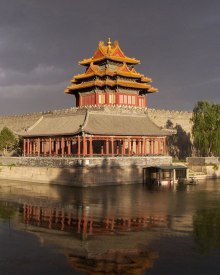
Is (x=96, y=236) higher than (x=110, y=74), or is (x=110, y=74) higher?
(x=110, y=74)

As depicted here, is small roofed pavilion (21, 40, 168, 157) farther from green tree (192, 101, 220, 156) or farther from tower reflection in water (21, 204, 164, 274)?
tower reflection in water (21, 204, 164, 274)

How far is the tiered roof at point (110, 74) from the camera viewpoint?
175ft

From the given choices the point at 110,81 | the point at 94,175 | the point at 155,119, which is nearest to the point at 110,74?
the point at 110,81

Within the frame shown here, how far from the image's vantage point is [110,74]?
53125 millimetres

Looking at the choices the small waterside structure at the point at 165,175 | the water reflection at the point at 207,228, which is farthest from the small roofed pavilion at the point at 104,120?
the water reflection at the point at 207,228

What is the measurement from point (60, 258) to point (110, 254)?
6.52 feet

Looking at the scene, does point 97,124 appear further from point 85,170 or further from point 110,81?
point 110,81

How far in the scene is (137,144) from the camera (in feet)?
152

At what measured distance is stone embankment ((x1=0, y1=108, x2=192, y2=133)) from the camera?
196 ft

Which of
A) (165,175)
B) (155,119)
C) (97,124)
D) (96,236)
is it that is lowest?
(96,236)

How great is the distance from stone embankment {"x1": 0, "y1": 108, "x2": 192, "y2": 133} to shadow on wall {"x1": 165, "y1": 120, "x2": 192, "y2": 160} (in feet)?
2.29

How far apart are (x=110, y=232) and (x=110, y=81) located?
1360 inches

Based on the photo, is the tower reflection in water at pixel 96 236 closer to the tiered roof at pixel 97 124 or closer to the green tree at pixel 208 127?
the tiered roof at pixel 97 124

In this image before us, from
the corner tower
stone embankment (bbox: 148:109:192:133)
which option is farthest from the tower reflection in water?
stone embankment (bbox: 148:109:192:133)
